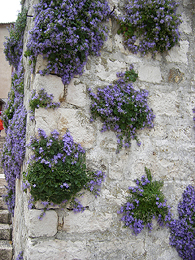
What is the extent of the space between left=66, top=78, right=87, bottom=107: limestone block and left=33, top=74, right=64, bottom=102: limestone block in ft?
0.27

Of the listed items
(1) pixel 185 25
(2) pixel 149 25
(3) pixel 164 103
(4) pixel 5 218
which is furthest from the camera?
(4) pixel 5 218

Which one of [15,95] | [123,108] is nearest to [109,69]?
[123,108]

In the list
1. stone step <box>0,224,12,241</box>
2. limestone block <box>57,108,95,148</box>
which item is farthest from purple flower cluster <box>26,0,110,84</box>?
stone step <box>0,224,12,241</box>

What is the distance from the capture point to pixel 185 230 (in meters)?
2.52

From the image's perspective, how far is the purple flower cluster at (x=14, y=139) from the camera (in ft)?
8.45

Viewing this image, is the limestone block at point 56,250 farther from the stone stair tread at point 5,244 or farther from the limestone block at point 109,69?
the limestone block at point 109,69

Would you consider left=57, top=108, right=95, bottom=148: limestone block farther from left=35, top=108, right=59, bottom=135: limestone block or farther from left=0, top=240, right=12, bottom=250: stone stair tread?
left=0, top=240, right=12, bottom=250: stone stair tread

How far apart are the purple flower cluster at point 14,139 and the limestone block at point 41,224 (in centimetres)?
71

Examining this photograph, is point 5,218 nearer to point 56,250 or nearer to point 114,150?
point 56,250

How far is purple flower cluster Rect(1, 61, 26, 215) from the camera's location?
257 centimetres

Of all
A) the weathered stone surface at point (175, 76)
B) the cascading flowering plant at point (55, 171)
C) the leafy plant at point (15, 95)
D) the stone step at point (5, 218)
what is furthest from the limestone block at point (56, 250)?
the weathered stone surface at point (175, 76)

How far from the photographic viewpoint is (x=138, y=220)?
7.66 ft

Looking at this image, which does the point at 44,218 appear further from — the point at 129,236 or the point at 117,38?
the point at 117,38

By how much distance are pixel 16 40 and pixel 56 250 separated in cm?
280
